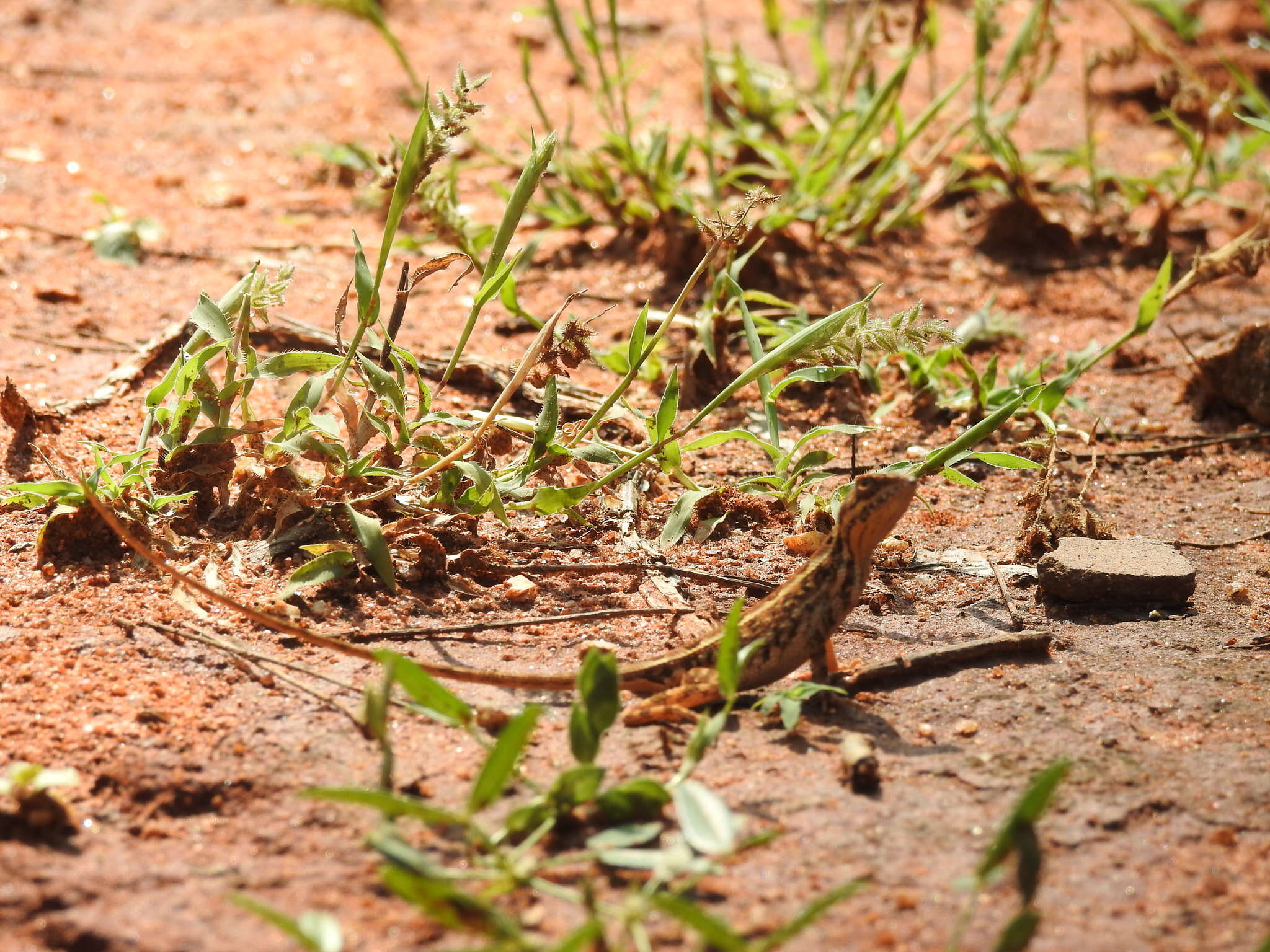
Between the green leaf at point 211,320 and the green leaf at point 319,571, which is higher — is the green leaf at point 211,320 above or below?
above

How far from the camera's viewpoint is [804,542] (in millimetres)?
3383

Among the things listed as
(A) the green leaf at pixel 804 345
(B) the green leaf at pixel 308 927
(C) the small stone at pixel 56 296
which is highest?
(A) the green leaf at pixel 804 345

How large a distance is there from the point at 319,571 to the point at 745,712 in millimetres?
1128

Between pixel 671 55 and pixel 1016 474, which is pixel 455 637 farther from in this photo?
pixel 671 55

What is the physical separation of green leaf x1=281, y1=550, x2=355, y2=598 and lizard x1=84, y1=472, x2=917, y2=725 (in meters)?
0.11

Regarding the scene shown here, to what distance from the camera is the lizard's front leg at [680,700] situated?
265 cm

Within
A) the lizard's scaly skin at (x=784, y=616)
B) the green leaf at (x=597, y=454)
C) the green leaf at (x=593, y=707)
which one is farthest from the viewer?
the green leaf at (x=597, y=454)

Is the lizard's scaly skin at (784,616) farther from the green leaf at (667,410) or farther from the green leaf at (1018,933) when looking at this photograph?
the green leaf at (1018,933)

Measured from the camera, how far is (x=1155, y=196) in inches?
230

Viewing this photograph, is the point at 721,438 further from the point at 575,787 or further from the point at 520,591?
the point at 575,787

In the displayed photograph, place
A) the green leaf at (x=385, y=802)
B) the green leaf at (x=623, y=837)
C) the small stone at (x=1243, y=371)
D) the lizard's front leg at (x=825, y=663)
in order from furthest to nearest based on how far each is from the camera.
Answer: the small stone at (x=1243, y=371), the lizard's front leg at (x=825, y=663), the green leaf at (x=623, y=837), the green leaf at (x=385, y=802)

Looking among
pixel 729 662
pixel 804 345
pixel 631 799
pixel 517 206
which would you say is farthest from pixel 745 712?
pixel 517 206

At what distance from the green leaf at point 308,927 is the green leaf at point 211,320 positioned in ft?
5.58

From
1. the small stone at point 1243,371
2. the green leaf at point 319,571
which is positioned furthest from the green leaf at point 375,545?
the small stone at point 1243,371
